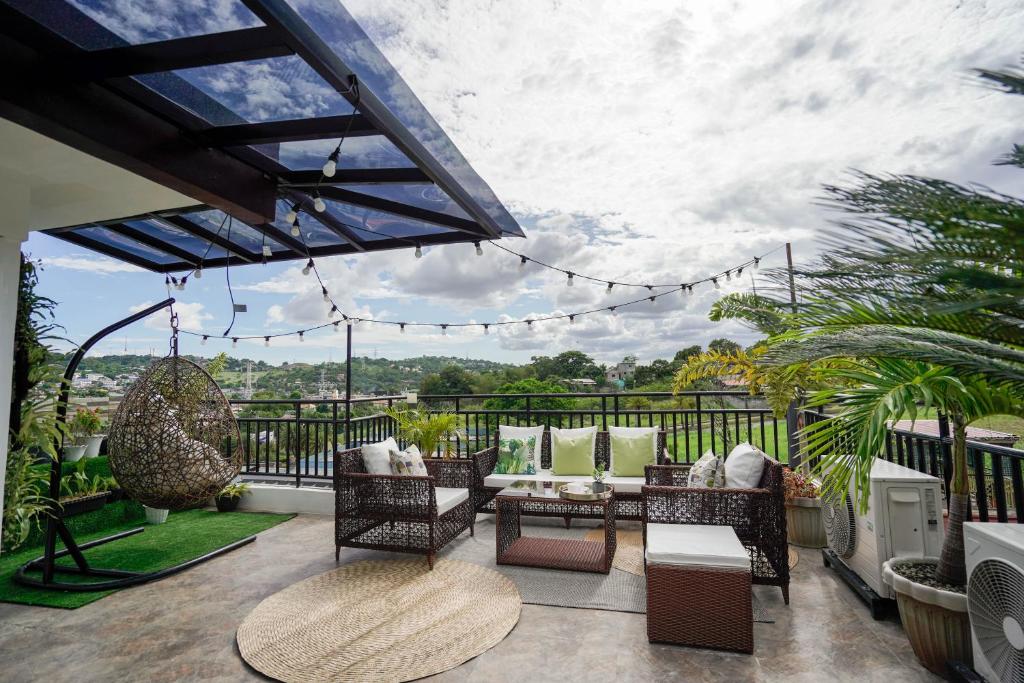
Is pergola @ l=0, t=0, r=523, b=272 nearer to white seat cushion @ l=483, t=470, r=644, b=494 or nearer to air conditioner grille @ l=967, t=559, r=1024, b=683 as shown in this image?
white seat cushion @ l=483, t=470, r=644, b=494

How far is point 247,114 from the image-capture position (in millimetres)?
2564

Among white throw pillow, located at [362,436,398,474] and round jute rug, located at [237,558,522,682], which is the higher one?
white throw pillow, located at [362,436,398,474]

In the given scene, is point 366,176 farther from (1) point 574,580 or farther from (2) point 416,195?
(1) point 574,580

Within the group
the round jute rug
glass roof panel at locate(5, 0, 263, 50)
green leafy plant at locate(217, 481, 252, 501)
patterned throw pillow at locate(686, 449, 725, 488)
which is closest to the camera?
glass roof panel at locate(5, 0, 263, 50)

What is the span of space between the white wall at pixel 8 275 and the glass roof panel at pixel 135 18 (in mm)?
1461

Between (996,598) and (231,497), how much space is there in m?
5.82

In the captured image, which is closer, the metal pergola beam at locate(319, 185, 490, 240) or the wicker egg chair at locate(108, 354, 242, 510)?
the metal pergola beam at locate(319, 185, 490, 240)

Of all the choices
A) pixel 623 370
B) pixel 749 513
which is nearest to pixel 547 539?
pixel 749 513

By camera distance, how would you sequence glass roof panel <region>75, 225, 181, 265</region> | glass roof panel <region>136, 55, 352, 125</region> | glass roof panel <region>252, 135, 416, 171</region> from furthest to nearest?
glass roof panel <region>75, 225, 181, 265</region>
glass roof panel <region>252, 135, 416, 171</region>
glass roof panel <region>136, 55, 352, 125</region>

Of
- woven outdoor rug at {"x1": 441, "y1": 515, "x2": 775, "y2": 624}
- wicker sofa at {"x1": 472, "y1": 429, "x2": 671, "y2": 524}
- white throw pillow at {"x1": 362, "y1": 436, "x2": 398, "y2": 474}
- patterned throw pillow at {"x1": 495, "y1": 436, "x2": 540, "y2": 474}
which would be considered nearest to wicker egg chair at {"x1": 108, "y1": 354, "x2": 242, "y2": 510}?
white throw pillow at {"x1": 362, "y1": 436, "x2": 398, "y2": 474}

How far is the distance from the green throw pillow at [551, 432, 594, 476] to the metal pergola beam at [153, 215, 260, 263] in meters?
3.32

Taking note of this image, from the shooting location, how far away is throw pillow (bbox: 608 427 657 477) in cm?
445

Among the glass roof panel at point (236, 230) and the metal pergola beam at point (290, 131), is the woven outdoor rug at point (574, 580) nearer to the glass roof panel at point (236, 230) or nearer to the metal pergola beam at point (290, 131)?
the metal pergola beam at point (290, 131)

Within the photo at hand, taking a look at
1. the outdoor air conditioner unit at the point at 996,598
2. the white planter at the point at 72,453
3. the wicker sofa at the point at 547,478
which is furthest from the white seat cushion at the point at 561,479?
the white planter at the point at 72,453
